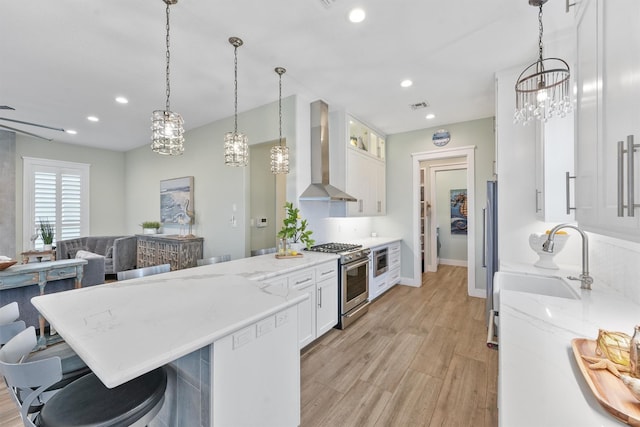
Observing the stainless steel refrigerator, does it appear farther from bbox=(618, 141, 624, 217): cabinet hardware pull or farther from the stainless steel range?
bbox=(618, 141, 624, 217): cabinet hardware pull

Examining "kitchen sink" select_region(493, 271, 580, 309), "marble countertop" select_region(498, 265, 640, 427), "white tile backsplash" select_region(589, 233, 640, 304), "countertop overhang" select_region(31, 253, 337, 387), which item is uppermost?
"white tile backsplash" select_region(589, 233, 640, 304)

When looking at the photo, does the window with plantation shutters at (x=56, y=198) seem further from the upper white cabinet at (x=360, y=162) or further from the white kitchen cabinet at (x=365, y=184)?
the white kitchen cabinet at (x=365, y=184)

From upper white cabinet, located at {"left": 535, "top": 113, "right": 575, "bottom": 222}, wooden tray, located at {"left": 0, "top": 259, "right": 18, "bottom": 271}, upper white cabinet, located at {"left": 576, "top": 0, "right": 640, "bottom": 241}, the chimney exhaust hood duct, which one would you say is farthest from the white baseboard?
wooden tray, located at {"left": 0, "top": 259, "right": 18, "bottom": 271}

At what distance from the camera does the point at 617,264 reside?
5.35ft

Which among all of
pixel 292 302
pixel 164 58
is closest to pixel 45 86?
pixel 164 58

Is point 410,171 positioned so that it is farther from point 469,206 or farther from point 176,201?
point 176,201

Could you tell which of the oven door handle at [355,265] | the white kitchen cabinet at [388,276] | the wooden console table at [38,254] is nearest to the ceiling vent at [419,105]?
the white kitchen cabinet at [388,276]

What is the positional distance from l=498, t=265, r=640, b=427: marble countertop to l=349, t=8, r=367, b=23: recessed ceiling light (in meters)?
2.25

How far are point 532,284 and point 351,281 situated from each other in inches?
70.1

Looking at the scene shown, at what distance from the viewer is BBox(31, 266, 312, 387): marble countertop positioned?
0.91m

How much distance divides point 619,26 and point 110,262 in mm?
6952

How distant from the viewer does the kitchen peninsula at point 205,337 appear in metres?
0.97

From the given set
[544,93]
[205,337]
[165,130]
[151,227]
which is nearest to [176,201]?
[151,227]

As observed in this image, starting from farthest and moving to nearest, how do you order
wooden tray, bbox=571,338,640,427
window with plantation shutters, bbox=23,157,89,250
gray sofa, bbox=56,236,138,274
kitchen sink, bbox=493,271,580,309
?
window with plantation shutters, bbox=23,157,89,250
gray sofa, bbox=56,236,138,274
kitchen sink, bbox=493,271,580,309
wooden tray, bbox=571,338,640,427
